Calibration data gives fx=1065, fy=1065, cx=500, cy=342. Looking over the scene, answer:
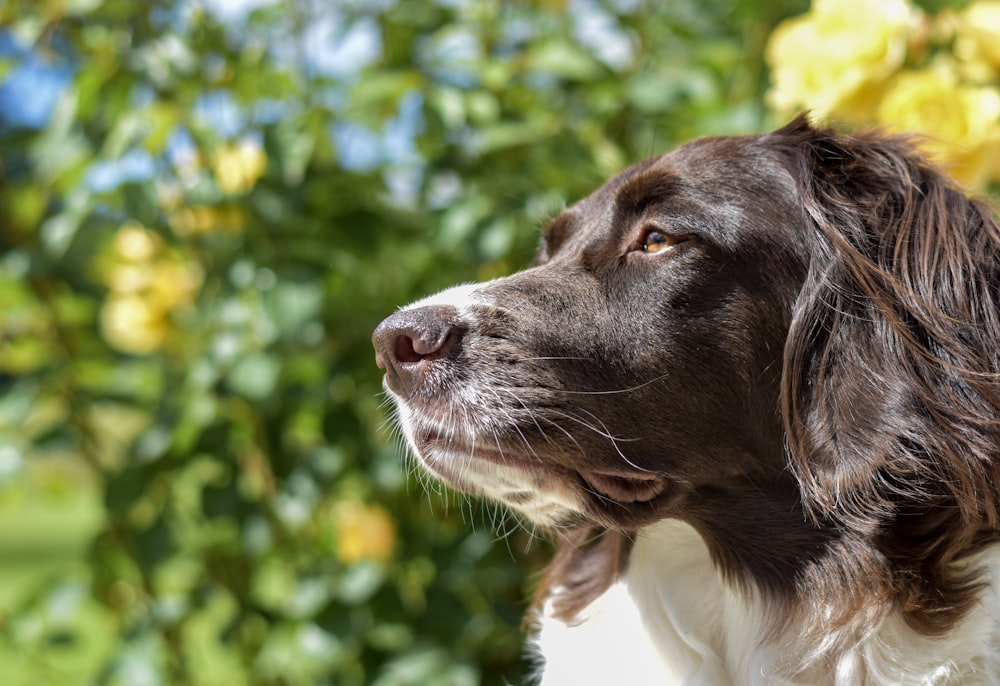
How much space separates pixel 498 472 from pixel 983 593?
89cm

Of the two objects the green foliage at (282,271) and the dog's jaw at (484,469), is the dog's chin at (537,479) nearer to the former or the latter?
the dog's jaw at (484,469)

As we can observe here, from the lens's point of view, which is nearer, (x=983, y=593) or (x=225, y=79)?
(x=983, y=593)

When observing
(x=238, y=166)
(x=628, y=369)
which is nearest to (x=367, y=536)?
(x=238, y=166)

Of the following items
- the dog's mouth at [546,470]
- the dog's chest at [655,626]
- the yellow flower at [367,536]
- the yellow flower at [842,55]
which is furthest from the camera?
the yellow flower at [367,536]

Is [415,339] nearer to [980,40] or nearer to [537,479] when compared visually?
[537,479]

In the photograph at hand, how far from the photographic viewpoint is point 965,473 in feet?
6.07

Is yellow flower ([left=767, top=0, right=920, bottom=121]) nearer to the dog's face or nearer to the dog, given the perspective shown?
the dog

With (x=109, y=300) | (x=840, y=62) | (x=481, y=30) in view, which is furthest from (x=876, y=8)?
(x=109, y=300)

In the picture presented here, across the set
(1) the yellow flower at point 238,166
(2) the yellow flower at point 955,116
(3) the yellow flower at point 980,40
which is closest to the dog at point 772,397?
(2) the yellow flower at point 955,116

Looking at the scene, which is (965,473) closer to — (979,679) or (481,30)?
(979,679)

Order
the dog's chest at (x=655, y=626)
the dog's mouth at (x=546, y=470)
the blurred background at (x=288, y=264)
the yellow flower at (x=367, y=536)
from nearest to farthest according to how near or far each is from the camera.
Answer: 1. the dog's mouth at (x=546, y=470)
2. the dog's chest at (x=655, y=626)
3. the blurred background at (x=288, y=264)
4. the yellow flower at (x=367, y=536)

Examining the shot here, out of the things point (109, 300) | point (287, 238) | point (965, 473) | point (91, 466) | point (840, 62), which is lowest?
point (91, 466)

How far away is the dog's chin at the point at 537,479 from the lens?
1998 millimetres

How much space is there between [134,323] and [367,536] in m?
1.00
